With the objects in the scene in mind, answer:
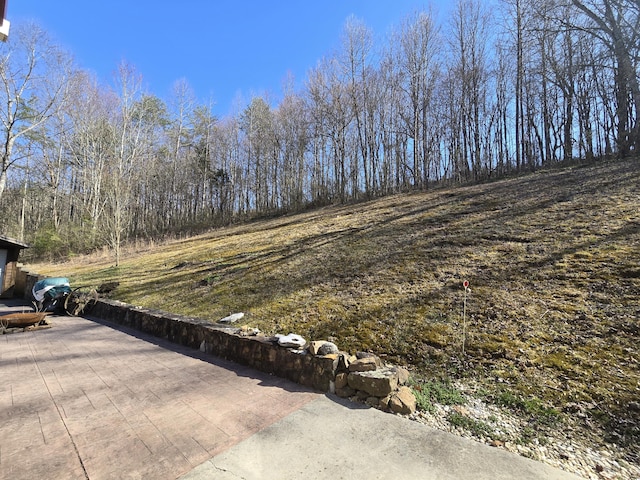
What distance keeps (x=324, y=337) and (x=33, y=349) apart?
518cm

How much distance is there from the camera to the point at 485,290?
178 inches

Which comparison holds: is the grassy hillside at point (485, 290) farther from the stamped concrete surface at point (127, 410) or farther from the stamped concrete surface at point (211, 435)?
the stamped concrete surface at point (127, 410)

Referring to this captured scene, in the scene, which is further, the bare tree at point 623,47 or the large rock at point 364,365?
the bare tree at point 623,47

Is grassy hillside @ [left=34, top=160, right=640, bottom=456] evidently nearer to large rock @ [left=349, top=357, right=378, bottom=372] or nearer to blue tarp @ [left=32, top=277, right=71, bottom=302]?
large rock @ [left=349, top=357, right=378, bottom=372]

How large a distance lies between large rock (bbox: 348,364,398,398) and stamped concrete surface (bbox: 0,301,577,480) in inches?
6.8

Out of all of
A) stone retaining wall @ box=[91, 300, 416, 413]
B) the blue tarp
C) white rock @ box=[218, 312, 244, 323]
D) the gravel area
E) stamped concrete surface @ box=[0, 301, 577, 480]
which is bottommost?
the gravel area

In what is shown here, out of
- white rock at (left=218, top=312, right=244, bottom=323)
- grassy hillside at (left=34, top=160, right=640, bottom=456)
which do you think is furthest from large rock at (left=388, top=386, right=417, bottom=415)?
white rock at (left=218, top=312, right=244, bottom=323)

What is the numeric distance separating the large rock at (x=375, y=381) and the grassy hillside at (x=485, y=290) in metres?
0.64

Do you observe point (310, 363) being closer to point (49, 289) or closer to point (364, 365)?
point (364, 365)

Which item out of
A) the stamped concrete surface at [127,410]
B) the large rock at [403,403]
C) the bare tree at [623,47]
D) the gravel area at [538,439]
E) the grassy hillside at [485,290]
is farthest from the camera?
the bare tree at [623,47]

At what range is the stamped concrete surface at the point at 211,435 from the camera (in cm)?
201

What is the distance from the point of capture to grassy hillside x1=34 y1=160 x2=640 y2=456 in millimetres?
2982

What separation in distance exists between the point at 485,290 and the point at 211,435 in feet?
13.0

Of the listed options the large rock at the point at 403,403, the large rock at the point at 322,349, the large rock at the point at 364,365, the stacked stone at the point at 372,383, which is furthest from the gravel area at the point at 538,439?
the large rock at the point at 322,349
